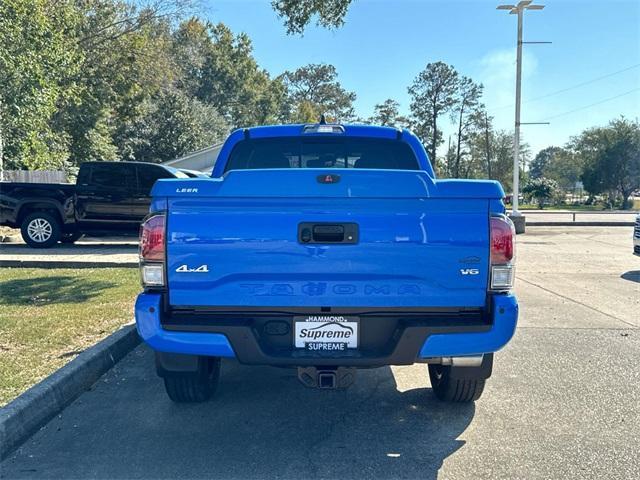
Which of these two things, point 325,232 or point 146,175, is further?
point 146,175

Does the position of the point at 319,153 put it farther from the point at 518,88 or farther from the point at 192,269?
the point at 518,88

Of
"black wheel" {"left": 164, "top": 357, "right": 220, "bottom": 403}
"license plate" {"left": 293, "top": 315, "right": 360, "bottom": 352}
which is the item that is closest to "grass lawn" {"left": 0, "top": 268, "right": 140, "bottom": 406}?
"black wheel" {"left": 164, "top": 357, "right": 220, "bottom": 403}

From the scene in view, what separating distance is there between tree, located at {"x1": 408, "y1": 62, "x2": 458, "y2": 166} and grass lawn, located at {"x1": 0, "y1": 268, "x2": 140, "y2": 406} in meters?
57.4

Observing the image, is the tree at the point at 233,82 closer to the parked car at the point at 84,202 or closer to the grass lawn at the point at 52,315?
the parked car at the point at 84,202

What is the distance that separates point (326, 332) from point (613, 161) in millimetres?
52981

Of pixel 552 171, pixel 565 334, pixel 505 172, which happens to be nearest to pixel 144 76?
pixel 565 334

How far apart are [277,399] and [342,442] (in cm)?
89

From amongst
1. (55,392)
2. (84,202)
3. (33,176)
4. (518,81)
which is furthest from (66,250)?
(518,81)

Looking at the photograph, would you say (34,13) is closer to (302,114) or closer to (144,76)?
(144,76)

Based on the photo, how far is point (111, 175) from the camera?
12.4 metres

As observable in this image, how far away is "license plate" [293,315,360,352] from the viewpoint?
10.4ft

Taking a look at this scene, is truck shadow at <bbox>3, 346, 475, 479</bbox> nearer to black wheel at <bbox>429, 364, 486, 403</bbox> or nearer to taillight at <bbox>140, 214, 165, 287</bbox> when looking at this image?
black wheel at <bbox>429, 364, 486, 403</bbox>

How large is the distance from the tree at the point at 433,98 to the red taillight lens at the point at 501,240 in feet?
200

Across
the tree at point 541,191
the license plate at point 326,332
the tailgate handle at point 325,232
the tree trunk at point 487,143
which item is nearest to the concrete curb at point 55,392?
the license plate at point 326,332
